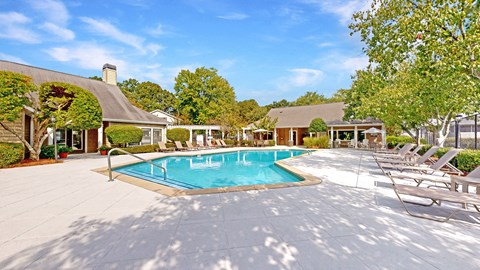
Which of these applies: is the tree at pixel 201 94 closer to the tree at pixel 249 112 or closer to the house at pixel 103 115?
the tree at pixel 249 112

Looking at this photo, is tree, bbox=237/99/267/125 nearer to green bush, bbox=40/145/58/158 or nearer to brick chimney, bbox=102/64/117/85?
brick chimney, bbox=102/64/117/85

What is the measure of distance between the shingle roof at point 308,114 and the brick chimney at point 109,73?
63.6ft

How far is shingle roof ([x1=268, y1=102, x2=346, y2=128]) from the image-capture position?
26.2m

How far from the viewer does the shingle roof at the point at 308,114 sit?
2622 centimetres

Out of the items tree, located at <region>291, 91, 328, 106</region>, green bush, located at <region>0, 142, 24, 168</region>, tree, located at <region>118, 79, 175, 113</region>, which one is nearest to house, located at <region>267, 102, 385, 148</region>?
tree, located at <region>291, 91, 328, 106</region>

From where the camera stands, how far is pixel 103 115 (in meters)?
16.8

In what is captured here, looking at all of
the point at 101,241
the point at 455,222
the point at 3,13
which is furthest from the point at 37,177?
the point at 455,222

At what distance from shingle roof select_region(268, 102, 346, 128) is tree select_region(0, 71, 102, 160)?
21.3 metres

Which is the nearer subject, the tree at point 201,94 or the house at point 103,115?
the house at point 103,115

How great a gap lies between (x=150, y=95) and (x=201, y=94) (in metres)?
16.3

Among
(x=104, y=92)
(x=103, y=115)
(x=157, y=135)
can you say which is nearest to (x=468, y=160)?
(x=103, y=115)

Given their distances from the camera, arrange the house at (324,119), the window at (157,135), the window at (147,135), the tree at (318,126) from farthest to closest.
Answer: the tree at (318,126), the house at (324,119), the window at (157,135), the window at (147,135)

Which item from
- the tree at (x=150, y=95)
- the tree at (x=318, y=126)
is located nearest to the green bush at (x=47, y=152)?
the tree at (x=318, y=126)

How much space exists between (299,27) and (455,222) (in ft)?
48.1
